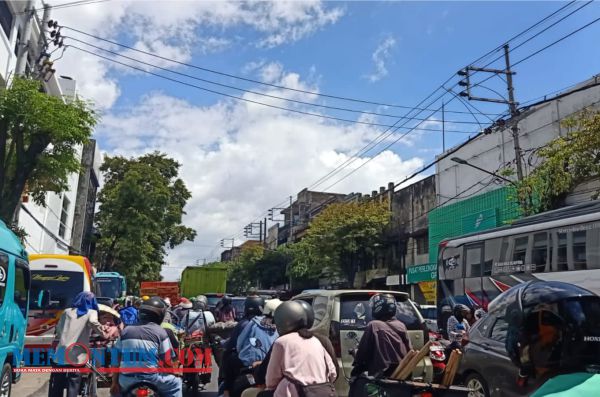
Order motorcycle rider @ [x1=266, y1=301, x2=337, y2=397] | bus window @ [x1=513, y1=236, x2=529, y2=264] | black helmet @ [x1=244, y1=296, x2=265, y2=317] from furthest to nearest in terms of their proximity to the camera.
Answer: bus window @ [x1=513, y1=236, x2=529, y2=264] < black helmet @ [x1=244, y1=296, x2=265, y2=317] < motorcycle rider @ [x1=266, y1=301, x2=337, y2=397]

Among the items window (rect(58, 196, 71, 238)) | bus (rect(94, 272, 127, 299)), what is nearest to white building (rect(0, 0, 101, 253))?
window (rect(58, 196, 71, 238))

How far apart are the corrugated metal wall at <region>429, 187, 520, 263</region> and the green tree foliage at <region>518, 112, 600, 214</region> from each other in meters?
3.50

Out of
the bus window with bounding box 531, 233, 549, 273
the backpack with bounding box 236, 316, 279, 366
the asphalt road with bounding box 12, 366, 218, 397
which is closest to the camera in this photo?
the backpack with bounding box 236, 316, 279, 366

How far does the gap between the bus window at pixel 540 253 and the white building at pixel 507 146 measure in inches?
263

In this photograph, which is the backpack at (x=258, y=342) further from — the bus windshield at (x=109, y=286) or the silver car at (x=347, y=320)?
the bus windshield at (x=109, y=286)

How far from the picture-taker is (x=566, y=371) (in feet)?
5.77

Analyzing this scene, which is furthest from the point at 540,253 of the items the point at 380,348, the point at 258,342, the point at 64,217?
the point at 64,217

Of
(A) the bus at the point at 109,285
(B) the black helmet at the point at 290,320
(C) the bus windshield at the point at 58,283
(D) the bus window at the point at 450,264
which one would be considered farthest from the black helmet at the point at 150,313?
(A) the bus at the point at 109,285

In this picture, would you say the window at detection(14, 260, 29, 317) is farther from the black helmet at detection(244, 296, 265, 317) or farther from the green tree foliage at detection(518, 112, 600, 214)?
the green tree foliage at detection(518, 112, 600, 214)

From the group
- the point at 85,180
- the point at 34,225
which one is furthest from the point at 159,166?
the point at 34,225

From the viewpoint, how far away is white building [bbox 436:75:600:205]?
20.4 m

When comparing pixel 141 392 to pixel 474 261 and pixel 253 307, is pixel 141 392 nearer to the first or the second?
pixel 253 307

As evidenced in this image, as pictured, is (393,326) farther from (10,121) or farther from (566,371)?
(10,121)

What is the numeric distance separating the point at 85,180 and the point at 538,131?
25839mm
